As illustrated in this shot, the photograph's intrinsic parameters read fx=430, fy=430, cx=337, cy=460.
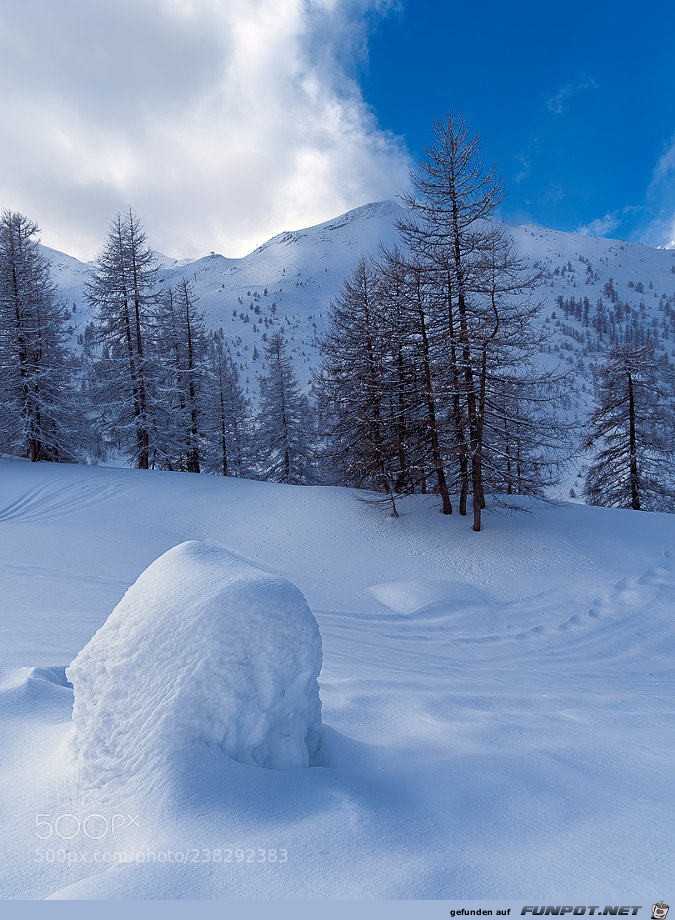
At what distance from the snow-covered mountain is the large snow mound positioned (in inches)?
2698

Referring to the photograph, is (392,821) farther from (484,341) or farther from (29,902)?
(484,341)

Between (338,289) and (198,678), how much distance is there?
14701cm

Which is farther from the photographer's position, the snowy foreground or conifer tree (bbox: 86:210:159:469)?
conifer tree (bbox: 86:210:159:469)

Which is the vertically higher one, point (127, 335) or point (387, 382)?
point (127, 335)

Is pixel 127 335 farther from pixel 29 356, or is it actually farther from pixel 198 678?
pixel 198 678

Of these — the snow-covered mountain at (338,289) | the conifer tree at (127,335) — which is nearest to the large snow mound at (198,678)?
the conifer tree at (127,335)

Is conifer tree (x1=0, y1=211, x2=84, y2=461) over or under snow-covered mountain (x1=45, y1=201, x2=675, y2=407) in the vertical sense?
under

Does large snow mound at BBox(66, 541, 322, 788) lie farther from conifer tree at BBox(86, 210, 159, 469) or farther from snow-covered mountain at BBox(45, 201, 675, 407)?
snow-covered mountain at BBox(45, 201, 675, 407)

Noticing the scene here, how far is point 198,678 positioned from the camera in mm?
2547

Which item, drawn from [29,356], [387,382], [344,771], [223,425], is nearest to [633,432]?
[387,382]

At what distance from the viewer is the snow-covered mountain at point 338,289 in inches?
3698

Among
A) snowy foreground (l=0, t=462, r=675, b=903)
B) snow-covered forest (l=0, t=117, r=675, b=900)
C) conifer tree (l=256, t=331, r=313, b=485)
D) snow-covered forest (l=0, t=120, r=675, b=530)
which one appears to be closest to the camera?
snowy foreground (l=0, t=462, r=675, b=903)

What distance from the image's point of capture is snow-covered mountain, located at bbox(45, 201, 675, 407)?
9394 centimetres

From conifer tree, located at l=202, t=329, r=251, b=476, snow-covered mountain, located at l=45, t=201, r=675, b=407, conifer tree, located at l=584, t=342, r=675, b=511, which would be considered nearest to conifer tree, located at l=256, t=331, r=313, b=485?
conifer tree, located at l=202, t=329, r=251, b=476
